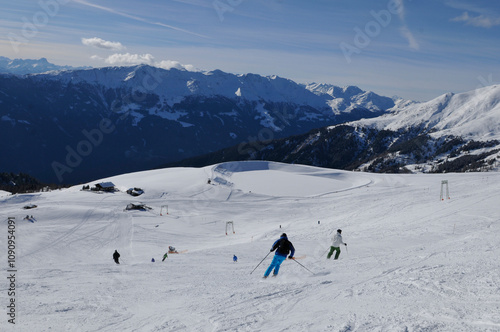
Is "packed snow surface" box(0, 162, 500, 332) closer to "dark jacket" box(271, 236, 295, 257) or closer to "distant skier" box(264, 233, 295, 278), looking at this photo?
"distant skier" box(264, 233, 295, 278)

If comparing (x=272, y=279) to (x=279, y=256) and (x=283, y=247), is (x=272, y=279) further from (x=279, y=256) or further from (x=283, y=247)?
(x=283, y=247)

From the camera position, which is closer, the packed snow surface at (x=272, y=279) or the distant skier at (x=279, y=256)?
the packed snow surface at (x=272, y=279)

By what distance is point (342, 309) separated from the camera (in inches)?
347

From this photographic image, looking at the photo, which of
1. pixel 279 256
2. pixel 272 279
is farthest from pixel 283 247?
pixel 272 279

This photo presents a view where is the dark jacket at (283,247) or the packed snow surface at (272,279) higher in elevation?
the dark jacket at (283,247)

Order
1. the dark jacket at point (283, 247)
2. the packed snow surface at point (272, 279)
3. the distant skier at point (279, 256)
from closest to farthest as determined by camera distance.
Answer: the packed snow surface at point (272, 279), the distant skier at point (279, 256), the dark jacket at point (283, 247)

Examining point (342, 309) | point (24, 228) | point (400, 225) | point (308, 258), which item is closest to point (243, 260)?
point (308, 258)

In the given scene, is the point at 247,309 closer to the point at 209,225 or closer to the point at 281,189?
the point at 209,225

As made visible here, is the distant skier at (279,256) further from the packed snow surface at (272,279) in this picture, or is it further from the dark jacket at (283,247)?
the packed snow surface at (272,279)

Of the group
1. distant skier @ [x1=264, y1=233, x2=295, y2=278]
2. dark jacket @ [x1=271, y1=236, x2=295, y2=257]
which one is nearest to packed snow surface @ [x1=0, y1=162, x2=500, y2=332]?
distant skier @ [x1=264, y1=233, x2=295, y2=278]

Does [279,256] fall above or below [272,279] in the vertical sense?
above

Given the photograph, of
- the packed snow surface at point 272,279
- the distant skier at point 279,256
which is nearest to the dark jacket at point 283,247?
the distant skier at point 279,256

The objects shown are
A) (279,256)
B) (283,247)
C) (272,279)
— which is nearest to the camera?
(272,279)

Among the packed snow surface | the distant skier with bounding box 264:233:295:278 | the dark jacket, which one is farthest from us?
the dark jacket
